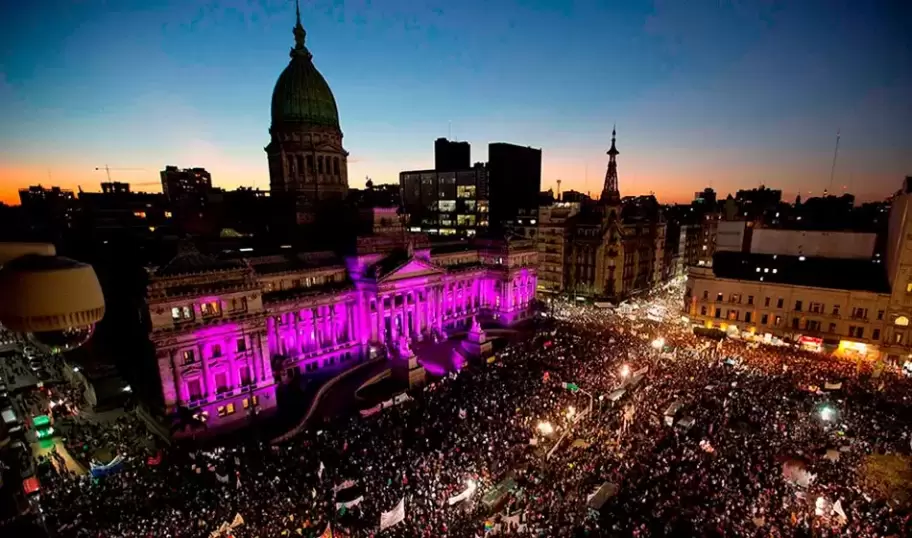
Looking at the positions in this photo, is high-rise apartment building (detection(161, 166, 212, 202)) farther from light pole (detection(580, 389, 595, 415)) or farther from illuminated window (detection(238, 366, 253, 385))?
light pole (detection(580, 389, 595, 415))

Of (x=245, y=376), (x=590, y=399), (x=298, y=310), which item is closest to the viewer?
(x=590, y=399)

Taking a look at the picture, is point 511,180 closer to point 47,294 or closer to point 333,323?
point 333,323

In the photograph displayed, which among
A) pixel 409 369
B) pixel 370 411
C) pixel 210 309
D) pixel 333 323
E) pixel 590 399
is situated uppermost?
pixel 210 309

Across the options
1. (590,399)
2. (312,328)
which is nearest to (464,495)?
(590,399)

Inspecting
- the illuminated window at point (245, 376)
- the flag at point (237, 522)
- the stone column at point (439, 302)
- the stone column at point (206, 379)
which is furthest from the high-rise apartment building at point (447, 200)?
the flag at point (237, 522)

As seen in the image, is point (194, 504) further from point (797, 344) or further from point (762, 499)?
point (797, 344)

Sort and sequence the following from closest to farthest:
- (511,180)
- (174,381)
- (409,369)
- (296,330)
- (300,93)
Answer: (174,381)
(409,369)
(296,330)
(300,93)
(511,180)
